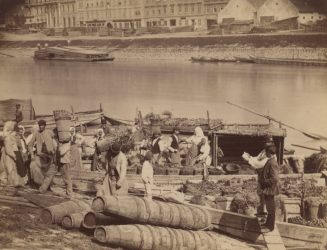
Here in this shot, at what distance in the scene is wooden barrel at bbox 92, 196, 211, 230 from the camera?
346cm

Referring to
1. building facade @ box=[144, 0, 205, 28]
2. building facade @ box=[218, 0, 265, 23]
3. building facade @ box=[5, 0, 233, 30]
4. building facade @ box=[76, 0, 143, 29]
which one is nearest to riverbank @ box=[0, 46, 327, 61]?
building facade @ box=[218, 0, 265, 23]

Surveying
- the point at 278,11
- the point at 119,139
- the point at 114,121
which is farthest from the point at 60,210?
the point at 278,11

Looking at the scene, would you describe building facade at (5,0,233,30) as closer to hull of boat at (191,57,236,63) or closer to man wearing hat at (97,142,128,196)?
man wearing hat at (97,142,128,196)

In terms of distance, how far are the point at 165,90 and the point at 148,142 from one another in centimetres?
573

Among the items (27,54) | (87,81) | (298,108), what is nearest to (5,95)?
(27,54)

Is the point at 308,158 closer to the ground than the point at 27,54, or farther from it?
closer to the ground

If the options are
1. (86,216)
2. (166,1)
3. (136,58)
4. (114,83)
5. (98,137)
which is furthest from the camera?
(136,58)

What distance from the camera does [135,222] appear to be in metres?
3.56

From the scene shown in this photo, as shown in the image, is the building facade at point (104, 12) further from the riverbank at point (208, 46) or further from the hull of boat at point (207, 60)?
the hull of boat at point (207, 60)

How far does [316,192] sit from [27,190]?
280cm

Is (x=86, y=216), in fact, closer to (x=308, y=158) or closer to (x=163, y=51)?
(x=308, y=158)

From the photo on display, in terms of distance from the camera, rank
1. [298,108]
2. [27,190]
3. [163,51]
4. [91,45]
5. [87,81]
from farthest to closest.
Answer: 1. [163,51]
2. [87,81]
3. [298,108]
4. [91,45]
5. [27,190]

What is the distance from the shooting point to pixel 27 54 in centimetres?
Result: 743

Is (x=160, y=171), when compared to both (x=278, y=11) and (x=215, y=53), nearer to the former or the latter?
(x=278, y=11)
